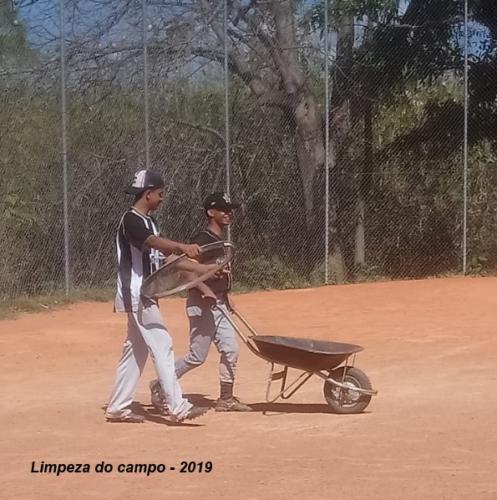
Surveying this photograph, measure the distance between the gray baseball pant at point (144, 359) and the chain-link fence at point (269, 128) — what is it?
874 centimetres

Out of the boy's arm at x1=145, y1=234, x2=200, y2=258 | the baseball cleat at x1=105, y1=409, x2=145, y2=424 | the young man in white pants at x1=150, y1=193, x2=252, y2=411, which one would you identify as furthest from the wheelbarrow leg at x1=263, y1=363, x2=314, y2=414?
the boy's arm at x1=145, y1=234, x2=200, y2=258

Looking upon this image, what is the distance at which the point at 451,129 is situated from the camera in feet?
60.3

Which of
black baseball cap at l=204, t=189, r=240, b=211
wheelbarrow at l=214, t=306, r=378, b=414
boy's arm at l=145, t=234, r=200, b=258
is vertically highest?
black baseball cap at l=204, t=189, r=240, b=211

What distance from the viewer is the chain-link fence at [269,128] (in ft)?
54.9

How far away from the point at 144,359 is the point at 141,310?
1.49 feet

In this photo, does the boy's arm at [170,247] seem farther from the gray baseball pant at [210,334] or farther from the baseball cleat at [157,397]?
the baseball cleat at [157,397]

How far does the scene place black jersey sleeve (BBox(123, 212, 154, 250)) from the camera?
7.56m

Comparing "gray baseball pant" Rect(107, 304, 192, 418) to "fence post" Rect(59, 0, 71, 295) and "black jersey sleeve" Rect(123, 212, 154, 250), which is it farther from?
"fence post" Rect(59, 0, 71, 295)

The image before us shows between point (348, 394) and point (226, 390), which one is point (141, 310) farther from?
point (348, 394)

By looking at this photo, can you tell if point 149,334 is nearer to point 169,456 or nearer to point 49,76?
point 169,456

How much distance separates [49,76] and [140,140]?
1.72 meters

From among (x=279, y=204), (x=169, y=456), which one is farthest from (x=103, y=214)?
(x=169, y=456)

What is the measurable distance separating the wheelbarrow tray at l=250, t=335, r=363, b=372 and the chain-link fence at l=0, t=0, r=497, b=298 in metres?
8.99

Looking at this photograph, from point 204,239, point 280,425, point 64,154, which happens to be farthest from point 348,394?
point 64,154
